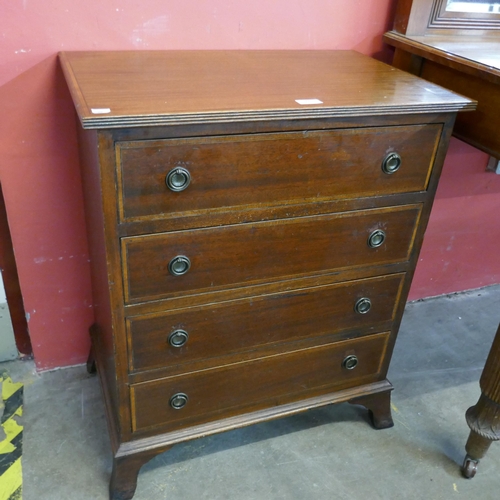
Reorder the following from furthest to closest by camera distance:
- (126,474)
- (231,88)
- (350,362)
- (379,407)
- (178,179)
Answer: (379,407) → (350,362) → (126,474) → (231,88) → (178,179)

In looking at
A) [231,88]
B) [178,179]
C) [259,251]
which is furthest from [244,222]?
[231,88]

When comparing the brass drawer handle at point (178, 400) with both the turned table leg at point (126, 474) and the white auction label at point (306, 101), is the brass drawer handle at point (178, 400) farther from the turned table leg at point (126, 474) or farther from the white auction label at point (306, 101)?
the white auction label at point (306, 101)

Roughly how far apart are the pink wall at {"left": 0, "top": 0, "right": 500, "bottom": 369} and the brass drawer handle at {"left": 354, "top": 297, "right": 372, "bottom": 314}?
2.56 feet

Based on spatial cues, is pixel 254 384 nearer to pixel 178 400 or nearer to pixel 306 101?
pixel 178 400

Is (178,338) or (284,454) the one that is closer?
(178,338)

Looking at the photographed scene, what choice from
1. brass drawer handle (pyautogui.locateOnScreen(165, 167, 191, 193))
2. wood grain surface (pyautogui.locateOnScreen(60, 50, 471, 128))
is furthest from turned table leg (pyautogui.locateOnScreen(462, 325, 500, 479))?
brass drawer handle (pyautogui.locateOnScreen(165, 167, 191, 193))

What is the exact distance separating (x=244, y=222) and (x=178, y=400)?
0.53 m

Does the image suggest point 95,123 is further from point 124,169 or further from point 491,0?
point 491,0

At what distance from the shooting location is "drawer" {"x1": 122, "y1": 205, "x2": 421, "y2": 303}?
1172 millimetres

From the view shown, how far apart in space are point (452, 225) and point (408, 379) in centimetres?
69

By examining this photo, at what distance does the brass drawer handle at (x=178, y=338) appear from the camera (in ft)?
4.25

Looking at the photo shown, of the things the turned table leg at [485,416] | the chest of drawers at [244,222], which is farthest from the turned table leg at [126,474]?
the turned table leg at [485,416]

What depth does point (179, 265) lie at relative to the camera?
120cm

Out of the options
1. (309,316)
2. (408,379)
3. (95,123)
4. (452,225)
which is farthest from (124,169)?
(452,225)
